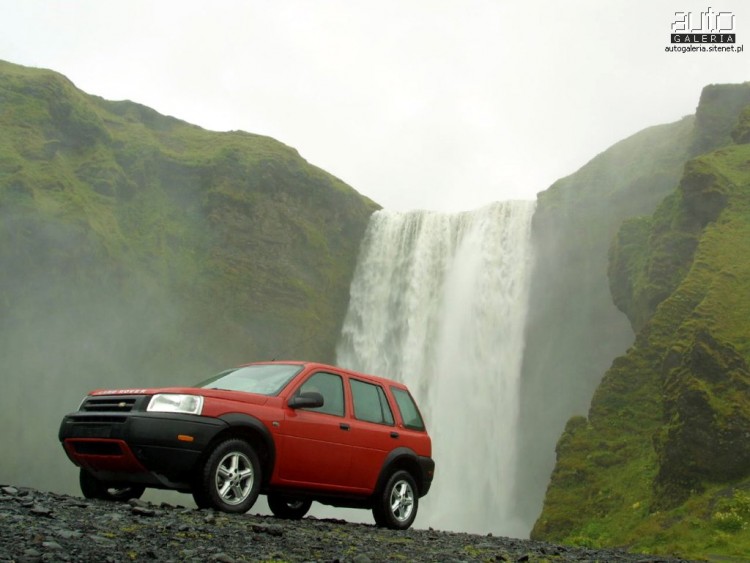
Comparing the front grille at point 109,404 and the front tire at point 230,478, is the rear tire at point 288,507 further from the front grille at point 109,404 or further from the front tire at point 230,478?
the front grille at point 109,404

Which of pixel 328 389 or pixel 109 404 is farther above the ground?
pixel 328 389

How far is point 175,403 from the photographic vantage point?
8.63 metres

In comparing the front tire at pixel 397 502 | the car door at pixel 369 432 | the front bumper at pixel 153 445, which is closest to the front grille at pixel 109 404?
the front bumper at pixel 153 445

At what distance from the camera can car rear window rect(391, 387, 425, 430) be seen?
37.9ft

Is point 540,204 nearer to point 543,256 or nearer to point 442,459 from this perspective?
point 543,256

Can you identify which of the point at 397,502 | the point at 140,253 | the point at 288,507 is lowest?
the point at 288,507

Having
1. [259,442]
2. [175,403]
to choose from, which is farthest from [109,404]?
[259,442]

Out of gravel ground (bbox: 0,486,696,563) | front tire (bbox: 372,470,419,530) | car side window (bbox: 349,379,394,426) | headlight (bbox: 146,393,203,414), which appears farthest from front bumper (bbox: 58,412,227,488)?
front tire (bbox: 372,470,419,530)

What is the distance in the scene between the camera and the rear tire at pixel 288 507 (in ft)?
37.2

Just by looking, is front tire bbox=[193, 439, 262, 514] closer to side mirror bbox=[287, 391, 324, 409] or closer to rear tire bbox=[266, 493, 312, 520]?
side mirror bbox=[287, 391, 324, 409]

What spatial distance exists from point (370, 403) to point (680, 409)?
41.4 feet

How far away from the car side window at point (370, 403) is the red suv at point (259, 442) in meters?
0.02

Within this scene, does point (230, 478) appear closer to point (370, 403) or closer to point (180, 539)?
point (180, 539)

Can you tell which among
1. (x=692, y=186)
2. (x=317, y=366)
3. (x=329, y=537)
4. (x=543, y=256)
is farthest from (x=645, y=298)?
(x=329, y=537)
